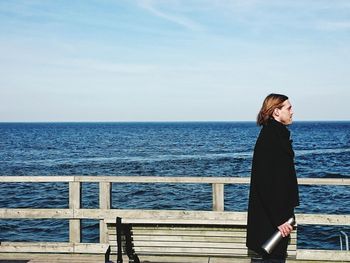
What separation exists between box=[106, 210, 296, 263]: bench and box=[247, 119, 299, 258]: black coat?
1.45m

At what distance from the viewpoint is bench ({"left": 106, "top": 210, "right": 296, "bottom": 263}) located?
5.18 metres

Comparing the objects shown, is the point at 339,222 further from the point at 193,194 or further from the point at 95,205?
the point at 193,194

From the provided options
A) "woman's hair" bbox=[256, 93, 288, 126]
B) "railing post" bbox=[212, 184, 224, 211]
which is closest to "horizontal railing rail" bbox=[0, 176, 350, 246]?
"railing post" bbox=[212, 184, 224, 211]

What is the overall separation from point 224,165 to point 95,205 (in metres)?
19.0

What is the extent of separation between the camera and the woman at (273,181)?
357 centimetres

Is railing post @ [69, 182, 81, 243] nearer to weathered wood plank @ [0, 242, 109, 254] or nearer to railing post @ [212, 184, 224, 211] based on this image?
weathered wood plank @ [0, 242, 109, 254]

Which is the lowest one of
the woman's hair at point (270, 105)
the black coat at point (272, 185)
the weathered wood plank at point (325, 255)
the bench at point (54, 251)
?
the bench at point (54, 251)

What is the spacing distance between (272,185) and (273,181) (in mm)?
31

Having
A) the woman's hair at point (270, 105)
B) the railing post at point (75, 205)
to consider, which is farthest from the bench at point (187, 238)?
the woman's hair at point (270, 105)

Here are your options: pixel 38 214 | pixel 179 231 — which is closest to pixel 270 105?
pixel 179 231

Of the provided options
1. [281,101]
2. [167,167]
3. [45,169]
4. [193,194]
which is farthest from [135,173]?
[281,101]

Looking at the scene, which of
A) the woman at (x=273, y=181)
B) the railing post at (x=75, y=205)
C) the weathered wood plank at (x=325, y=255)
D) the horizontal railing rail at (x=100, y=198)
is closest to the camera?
the woman at (x=273, y=181)

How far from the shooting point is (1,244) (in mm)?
5699

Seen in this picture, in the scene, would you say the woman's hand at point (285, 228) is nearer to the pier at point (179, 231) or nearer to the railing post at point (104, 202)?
the pier at point (179, 231)
